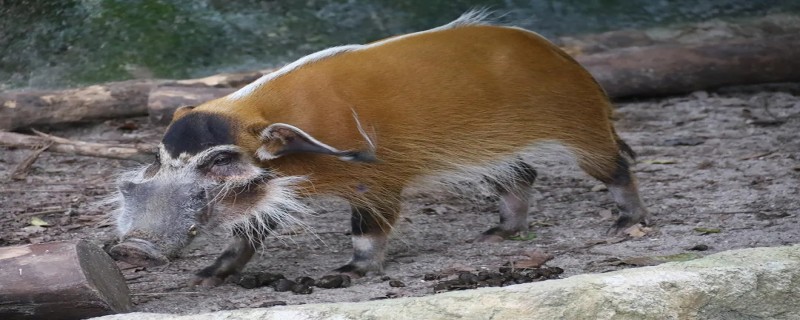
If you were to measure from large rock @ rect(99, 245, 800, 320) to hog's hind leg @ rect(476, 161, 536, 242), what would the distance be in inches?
66.8

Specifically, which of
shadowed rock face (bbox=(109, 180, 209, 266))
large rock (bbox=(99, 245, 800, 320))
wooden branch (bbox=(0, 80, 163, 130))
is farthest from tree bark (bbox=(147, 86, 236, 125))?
large rock (bbox=(99, 245, 800, 320))

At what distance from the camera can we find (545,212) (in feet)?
19.7

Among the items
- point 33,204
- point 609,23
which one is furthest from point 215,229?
point 609,23

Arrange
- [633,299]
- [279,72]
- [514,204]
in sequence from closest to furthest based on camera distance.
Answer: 1. [633,299]
2. [279,72]
3. [514,204]

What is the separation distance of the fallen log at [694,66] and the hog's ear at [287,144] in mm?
3719

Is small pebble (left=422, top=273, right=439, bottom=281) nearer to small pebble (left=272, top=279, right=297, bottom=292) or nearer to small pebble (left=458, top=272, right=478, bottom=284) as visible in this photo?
small pebble (left=458, top=272, right=478, bottom=284)

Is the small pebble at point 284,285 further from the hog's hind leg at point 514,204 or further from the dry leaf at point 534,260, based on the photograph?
the hog's hind leg at point 514,204

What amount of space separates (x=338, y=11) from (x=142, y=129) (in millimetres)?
1704

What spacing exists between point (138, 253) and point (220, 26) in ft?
14.5

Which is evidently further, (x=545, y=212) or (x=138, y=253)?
(x=545, y=212)

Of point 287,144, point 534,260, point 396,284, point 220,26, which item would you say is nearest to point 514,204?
point 534,260

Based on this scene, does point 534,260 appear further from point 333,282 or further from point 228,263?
point 228,263

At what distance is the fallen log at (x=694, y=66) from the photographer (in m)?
7.90

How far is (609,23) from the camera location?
28.9 feet
